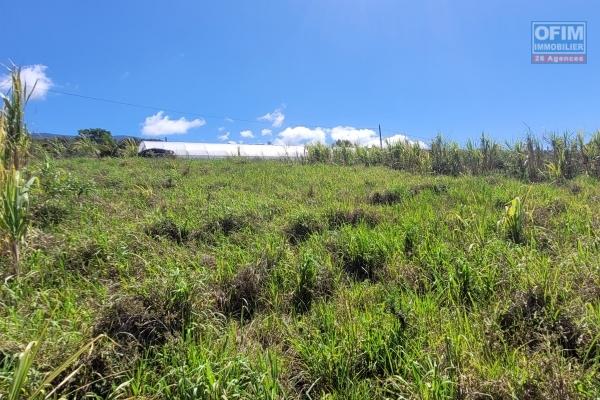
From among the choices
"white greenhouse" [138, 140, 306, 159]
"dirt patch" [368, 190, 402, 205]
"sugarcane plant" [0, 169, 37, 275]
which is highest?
"white greenhouse" [138, 140, 306, 159]

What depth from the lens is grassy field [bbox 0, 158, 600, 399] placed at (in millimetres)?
1953

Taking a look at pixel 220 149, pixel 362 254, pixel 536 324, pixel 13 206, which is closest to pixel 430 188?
pixel 362 254

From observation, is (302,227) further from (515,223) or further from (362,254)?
(515,223)

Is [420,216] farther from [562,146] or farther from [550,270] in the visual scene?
[562,146]

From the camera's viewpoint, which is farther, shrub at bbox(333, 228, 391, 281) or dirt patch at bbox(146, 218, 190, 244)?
dirt patch at bbox(146, 218, 190, 244)

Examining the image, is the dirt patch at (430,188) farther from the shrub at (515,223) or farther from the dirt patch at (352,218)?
the shrub at (515,223)

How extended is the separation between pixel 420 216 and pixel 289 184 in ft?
12.8

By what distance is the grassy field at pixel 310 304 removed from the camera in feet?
6.41

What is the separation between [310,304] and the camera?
A: 9.91ft

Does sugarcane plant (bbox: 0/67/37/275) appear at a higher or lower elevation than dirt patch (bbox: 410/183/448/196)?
higher

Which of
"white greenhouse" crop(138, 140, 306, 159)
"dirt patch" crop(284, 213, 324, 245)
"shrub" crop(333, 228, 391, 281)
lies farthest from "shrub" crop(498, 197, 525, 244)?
"white greenhouse" crop(138, 140, 306, 159)

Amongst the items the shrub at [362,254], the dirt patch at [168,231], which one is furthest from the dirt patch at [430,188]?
the dirt patch at [168,231]

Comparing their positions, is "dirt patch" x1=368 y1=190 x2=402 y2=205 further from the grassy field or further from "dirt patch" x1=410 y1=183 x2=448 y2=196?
the grassy field

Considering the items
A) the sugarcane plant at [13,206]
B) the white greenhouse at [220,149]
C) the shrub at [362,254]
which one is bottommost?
the shrub at [362,254]
